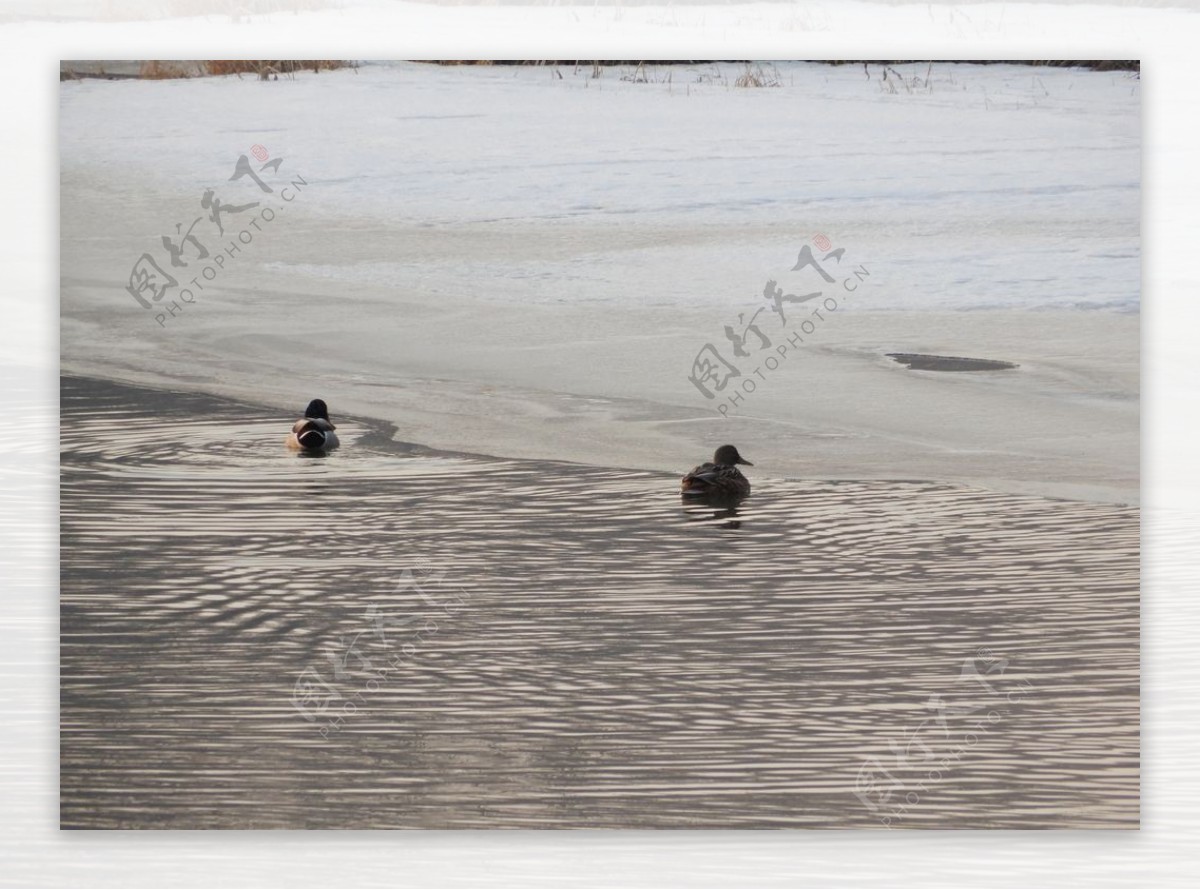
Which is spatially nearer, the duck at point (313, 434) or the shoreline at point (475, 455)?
the shoreline at point (475, 455)

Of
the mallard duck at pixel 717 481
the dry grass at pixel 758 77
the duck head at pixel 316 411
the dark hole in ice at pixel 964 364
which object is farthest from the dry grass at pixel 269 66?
the dark hole in ice at pixel 964 364

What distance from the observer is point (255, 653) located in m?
6.20

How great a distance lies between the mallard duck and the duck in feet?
4.10

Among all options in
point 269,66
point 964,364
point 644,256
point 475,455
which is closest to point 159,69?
point 269,66

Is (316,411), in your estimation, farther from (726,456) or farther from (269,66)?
(726,456)

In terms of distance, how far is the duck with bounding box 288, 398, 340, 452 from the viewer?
707 centimetres

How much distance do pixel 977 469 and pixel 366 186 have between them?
237 centimetres

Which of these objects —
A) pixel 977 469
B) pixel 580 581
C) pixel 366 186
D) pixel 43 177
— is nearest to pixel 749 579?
pixel 580 581

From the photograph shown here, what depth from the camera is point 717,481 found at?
6934 millimetres

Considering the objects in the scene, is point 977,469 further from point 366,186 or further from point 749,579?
point 366,186

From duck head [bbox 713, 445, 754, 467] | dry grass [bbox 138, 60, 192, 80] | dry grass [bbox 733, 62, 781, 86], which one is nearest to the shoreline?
duck head [bbox 713, 445, 754, 467]

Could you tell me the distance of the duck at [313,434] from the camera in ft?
23.2

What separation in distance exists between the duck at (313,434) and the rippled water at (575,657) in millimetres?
181

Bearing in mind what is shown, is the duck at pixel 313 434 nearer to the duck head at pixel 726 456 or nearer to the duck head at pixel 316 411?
the duck head at pixel 316 411
